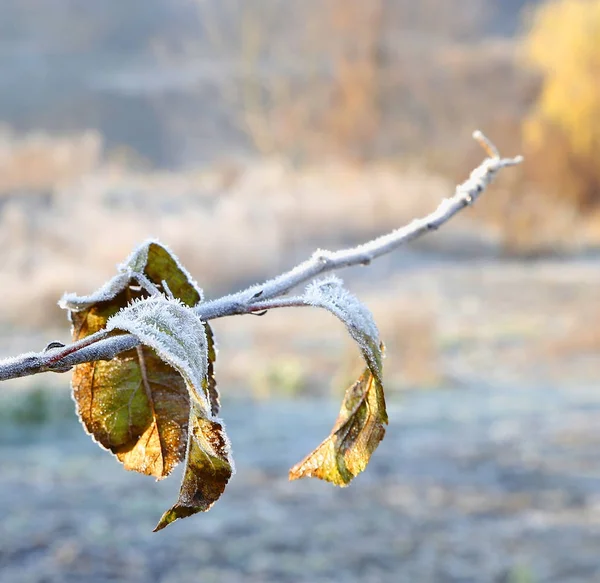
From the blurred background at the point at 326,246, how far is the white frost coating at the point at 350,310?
238 cm

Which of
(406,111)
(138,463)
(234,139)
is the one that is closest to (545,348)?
(406,111)

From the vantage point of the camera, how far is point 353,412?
171 mm

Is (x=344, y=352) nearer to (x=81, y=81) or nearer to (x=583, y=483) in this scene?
(x=583, y=483)

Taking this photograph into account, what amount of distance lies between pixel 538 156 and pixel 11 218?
3.92 m

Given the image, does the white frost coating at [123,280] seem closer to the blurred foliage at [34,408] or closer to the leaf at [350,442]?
the leaf at [350,442]

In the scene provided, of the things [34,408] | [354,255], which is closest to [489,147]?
[354,255]

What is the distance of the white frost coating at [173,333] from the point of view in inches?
4.7

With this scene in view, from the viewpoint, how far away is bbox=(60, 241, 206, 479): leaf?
189mm

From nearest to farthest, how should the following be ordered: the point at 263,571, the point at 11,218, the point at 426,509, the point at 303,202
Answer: the point at 263,571 < the point at 426,509 < the point at 11,218 < the point at 303,202

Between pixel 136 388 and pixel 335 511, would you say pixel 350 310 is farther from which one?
pixel 335 511

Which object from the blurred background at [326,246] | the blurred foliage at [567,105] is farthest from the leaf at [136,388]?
the blurred foliage at [567,105]

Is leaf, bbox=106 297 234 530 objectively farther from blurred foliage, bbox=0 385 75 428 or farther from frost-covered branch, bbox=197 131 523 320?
blurred foliage, bbox=0 385 75 428

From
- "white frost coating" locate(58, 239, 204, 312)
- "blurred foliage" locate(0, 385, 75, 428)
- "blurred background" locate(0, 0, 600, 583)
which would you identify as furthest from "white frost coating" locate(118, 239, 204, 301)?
"blurred foliage" locate(0, 385, 75, 428)

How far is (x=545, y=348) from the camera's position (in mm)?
4637
